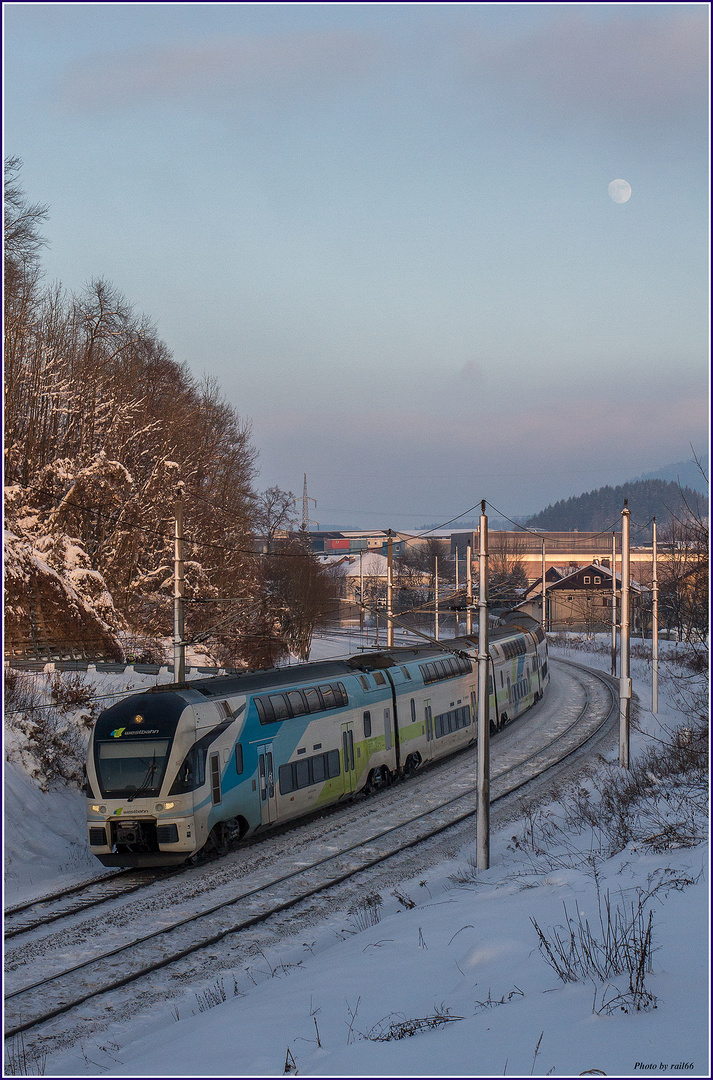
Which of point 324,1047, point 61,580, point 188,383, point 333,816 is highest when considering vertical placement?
point 188,383

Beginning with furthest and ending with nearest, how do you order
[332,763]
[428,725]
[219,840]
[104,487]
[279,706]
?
[104,487] < [428,725] < [332,763] < [279,706] < [219,840]

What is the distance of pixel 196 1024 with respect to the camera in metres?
11.3

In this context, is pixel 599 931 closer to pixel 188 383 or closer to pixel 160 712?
pixel 160 712

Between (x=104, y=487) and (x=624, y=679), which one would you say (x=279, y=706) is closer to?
(x=624, y=679)

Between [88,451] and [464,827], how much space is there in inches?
904

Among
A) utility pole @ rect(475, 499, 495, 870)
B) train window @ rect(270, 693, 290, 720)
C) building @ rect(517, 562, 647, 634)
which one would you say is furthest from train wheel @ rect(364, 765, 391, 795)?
building @ rect(517, 562, 647, 634)

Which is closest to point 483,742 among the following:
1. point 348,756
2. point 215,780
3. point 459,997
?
point 215,780

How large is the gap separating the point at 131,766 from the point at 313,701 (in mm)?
5529

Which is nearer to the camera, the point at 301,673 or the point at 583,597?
the point at 301,673

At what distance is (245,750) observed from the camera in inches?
765

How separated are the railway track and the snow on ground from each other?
1.10 m

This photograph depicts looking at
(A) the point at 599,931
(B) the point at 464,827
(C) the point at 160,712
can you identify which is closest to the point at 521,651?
(B) the point at 464,827

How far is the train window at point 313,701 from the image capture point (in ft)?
71.9

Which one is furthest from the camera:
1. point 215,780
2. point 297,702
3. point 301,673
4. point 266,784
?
point 301,673
